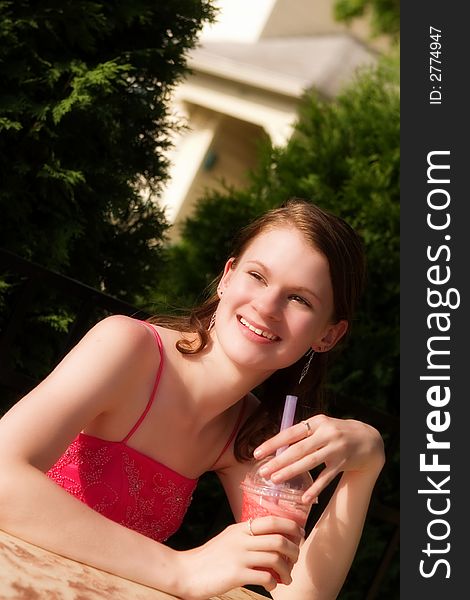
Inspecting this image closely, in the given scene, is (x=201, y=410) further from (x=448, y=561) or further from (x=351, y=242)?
(x=448, y=561)

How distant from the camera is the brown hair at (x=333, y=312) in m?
2.35

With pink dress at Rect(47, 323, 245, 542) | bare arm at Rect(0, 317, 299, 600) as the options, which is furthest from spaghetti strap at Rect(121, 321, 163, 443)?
bare arm at Rect(0, 317, 299, 600)

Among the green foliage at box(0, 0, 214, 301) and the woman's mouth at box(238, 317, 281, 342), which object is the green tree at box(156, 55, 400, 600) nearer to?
the green foliage at box(0, 0, 214, 301)

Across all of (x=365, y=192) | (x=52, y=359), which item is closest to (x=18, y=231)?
(x=52, y=359)

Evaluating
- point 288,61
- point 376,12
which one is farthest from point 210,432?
point 376,12

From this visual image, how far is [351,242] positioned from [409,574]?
1.36 metres

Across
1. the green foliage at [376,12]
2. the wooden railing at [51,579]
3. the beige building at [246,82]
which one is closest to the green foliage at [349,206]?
the wooden railing at [51,579]

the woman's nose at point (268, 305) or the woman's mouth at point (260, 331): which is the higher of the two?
the woman's nose at point (268, 305)

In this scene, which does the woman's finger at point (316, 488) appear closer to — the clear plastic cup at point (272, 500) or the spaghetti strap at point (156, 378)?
the clear plastic cup at point (272, 500)

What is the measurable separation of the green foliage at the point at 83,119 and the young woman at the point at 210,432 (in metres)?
1.02

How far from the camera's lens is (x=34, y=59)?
3.32 m

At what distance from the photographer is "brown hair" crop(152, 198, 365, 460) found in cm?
235

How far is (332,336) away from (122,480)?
0.77 metres

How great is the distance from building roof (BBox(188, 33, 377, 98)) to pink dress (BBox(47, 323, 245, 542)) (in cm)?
941
